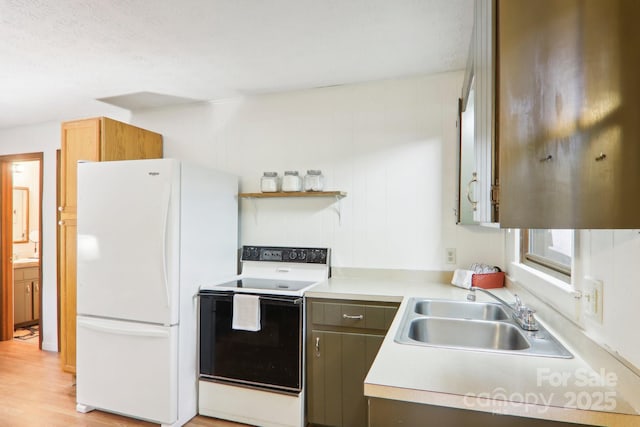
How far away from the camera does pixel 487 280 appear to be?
2344 millimetres

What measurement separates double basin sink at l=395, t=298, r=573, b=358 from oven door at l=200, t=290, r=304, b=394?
798mm

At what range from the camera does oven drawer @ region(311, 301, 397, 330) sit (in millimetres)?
2150

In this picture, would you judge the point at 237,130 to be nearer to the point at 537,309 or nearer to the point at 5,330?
the point at 537,309

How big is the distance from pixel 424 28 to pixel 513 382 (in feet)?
5.95

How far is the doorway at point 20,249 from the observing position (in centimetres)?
404

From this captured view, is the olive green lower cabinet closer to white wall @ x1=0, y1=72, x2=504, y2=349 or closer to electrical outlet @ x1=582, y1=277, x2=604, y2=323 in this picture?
white wall @ x1=0, y1=72, x2=504, y2=349

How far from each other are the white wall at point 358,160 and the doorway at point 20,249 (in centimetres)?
236

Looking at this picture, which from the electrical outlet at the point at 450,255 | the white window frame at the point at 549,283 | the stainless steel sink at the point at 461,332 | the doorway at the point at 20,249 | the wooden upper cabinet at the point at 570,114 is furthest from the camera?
the doorway at the point at 20,249

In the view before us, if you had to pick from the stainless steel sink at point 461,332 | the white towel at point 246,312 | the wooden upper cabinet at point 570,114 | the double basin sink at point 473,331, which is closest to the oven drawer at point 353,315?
the double basin sink at point 473,331

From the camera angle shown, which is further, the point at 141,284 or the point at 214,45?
the point at 141,284

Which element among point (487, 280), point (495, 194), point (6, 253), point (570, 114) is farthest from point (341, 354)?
point (6, 253)

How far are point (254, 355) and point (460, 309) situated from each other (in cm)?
131

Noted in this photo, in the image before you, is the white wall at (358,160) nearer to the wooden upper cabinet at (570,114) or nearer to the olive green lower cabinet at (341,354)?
the olive green lower cabinet at (341,354)

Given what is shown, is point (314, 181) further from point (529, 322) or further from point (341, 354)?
point (529, 322)
